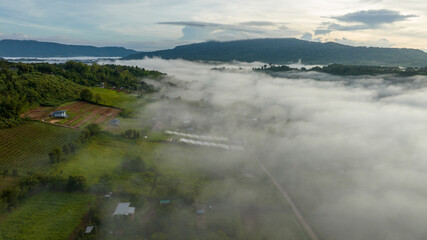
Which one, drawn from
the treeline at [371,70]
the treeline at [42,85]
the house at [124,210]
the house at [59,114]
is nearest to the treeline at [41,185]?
the house at [124,210]

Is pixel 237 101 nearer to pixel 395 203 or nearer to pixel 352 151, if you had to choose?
pixel 352 151

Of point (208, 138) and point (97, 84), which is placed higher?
point (97, 84)

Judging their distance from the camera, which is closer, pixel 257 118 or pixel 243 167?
pixel 243 167

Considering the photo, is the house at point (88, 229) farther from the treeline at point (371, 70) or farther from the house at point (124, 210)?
the treeline at point (371, 70)

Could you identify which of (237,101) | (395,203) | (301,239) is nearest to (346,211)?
(395,203)

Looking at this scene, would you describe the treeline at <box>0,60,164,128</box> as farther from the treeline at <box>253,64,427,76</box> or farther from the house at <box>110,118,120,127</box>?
the treeline at <box>253,64,427,76</box>
